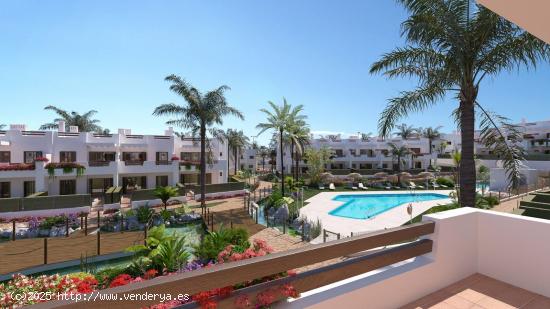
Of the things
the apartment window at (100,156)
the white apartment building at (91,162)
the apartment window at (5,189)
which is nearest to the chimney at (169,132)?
the white apartment building at (91,162)

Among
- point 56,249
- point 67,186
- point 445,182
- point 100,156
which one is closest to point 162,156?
point 100,156

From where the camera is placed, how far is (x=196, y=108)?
80.9ft

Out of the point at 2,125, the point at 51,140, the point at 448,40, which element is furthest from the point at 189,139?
the point at 448,40

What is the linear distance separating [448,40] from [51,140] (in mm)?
33636

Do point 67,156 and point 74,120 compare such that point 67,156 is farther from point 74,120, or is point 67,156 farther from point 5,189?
point 74,120

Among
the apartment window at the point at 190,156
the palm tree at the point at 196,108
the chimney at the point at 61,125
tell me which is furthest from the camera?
the apartment window at the point at 190,156

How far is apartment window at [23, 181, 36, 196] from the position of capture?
2664cm

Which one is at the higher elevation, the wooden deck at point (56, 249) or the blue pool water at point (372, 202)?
the wooden deck at point (56, 249)

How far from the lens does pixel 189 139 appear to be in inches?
1489

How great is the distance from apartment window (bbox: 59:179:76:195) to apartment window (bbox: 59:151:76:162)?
2129mm

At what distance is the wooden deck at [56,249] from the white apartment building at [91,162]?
40.8 ft

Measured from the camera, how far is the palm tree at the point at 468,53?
8484 millimetres

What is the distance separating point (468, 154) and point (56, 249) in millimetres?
17604

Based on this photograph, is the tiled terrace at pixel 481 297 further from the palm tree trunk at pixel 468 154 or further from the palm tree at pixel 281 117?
the palm tree at pixel 281 117
